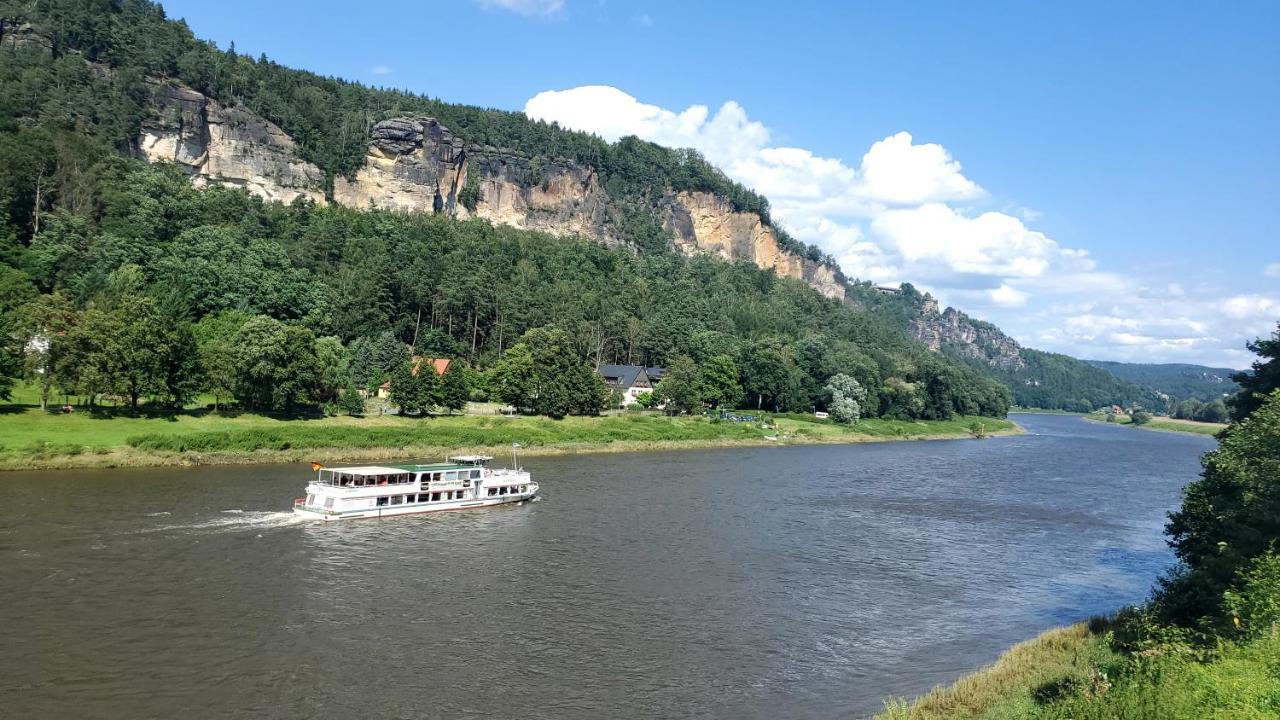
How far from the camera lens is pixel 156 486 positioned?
158 feet

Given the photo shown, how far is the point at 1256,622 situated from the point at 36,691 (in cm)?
3356

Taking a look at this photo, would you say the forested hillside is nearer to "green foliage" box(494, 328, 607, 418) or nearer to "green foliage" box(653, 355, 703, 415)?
"green foliage" box(494, 328, 607, 418)

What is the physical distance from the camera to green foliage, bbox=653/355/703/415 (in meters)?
105

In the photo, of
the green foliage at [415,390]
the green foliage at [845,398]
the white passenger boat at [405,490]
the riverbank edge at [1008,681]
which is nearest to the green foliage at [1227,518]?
the riverbank edge at [1008,681]

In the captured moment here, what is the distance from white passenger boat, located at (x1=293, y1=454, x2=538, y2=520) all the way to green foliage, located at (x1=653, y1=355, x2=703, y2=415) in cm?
5142

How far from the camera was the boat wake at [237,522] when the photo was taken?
3847 cm

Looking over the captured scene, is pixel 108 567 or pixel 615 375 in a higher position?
pixel 615 375

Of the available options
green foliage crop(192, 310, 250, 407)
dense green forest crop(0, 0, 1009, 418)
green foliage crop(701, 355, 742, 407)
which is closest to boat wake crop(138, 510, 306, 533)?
dense green forest crop(0, 0, 1009, 418)

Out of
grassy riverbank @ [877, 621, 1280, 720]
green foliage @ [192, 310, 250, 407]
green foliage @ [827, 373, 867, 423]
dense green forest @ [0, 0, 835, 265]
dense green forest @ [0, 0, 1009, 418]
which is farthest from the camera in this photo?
green foliage @ [827, 373, 867, 423]

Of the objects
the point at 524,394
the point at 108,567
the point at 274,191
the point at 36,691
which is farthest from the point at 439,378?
the point at 274,191

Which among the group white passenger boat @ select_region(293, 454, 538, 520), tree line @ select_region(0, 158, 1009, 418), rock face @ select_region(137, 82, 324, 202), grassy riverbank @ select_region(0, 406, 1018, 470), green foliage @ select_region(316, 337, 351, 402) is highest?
rock face @ select_region(137, 82, 324, 202)

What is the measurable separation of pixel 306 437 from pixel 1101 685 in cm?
6118

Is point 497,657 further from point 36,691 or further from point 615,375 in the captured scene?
point 615,375

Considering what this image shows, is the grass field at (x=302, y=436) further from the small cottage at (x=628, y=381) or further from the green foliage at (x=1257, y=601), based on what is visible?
the green foliage at (x=1257, y=601)
